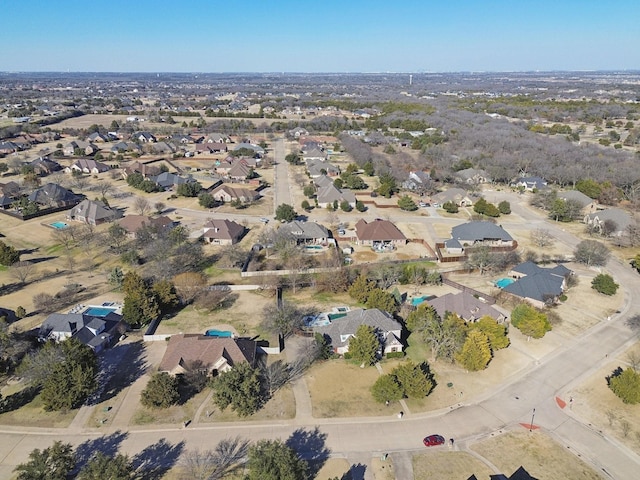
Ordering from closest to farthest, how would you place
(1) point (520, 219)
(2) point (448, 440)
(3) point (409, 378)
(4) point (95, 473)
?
(4) point (95, 473) → (2) point (448, 440) → (3) point (409, 378) → (1) point (520, 219)

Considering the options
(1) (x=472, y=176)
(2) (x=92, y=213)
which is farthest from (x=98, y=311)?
(1) (x=472, y=176)

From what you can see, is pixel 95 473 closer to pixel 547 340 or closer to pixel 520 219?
pixel 547 340

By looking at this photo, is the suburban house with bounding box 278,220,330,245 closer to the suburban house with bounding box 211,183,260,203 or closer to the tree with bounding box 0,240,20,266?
the suburban house with bounding box 211,183,260,203

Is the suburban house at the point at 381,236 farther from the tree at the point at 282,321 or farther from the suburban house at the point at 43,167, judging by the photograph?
the suburban house at the point at 43,167

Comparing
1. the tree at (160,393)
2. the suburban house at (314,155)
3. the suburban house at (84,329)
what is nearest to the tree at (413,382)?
the tree at (160,393)

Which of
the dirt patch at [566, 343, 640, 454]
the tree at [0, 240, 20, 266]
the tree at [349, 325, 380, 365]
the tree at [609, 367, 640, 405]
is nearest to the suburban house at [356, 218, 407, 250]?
the tree at [349, 325, 380, 365]

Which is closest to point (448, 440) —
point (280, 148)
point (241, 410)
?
point (241, 410)
